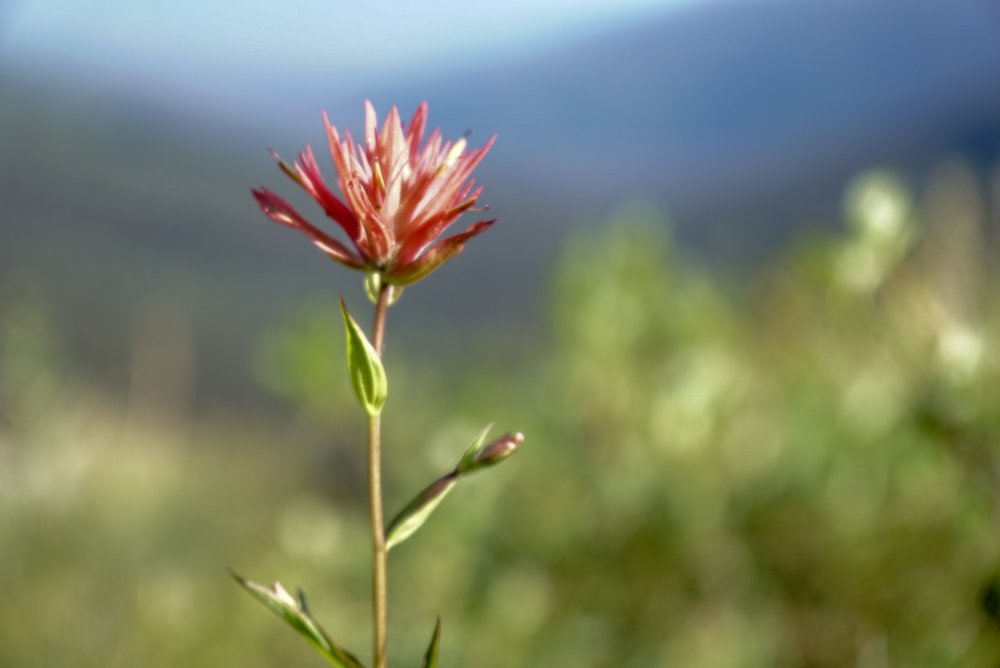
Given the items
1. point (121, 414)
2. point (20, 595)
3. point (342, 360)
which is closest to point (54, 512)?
point (20, 595)

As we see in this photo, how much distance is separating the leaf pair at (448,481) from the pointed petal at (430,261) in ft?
0.22

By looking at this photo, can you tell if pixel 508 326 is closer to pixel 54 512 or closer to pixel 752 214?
pixel 752 214

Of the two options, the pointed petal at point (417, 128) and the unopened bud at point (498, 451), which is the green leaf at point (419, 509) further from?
the pointed petal at point (417, 128)

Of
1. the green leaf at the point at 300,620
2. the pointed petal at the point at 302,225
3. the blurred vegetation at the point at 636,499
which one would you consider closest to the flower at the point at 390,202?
the pointed petal at the point at 302,225

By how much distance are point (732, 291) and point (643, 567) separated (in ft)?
4.99

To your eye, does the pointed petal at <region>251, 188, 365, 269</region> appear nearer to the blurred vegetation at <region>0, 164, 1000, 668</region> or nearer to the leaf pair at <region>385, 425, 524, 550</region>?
the leaf pair at <region>385, 425, 524, 550</region>

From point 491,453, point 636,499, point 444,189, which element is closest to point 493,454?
point 491,453

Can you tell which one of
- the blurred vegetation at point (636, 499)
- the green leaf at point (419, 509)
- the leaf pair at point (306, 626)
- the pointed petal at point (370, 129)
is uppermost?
the pointed petal at point (370, 129)

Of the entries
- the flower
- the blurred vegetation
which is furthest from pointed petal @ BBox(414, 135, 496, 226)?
the blurred vegetation

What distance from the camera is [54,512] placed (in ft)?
7.13

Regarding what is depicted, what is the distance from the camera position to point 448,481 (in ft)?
1.48

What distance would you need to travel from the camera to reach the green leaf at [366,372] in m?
0.44

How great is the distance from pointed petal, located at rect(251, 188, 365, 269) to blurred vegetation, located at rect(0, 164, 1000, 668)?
0.60 m

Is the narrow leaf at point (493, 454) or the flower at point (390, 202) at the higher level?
the flower at point (390, 202)
